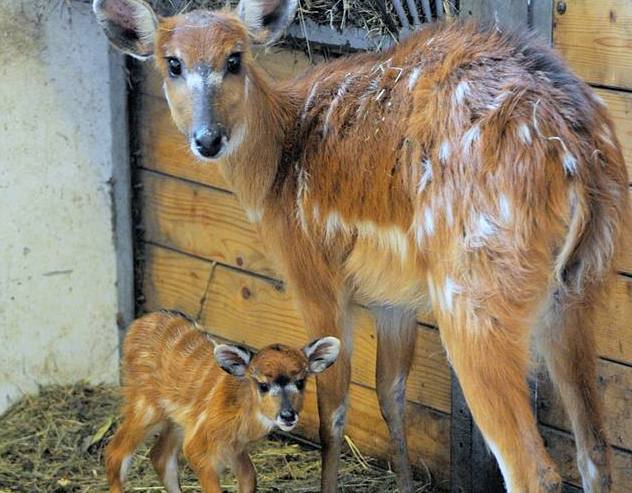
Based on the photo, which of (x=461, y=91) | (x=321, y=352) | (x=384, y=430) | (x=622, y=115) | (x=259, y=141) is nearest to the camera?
(x=461, y=91)

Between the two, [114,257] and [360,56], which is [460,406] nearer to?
[360,56]

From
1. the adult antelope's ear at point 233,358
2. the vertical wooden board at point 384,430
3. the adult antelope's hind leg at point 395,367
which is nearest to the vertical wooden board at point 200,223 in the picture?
the vertical wooden board at point 384,430

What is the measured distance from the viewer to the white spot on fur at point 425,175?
421cm

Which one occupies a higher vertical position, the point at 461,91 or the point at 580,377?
the point at 461,91

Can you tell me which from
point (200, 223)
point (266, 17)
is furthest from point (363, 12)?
point (200, 223)

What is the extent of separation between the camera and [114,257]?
643cm

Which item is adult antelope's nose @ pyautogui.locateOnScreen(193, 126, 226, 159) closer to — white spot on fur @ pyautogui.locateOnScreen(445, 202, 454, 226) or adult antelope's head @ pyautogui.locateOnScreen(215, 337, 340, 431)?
adult antelope's head @ pyautogui.locateOnScreen(215, 337, 340, 431)

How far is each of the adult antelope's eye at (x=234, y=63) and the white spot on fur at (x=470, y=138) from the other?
0.95 metres

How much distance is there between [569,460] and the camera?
5043 mm

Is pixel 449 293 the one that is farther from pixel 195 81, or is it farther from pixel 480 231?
pixel 195 81

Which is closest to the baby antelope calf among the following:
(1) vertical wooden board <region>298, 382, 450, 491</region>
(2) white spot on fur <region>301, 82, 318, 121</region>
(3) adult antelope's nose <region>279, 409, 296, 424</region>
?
(3) adult antelope's nose <region>279, 409, 296, 424</region>

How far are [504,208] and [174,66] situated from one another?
1321 millimetres

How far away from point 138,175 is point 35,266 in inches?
24.2

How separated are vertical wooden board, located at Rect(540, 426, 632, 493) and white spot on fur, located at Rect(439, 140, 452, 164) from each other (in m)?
1.38
